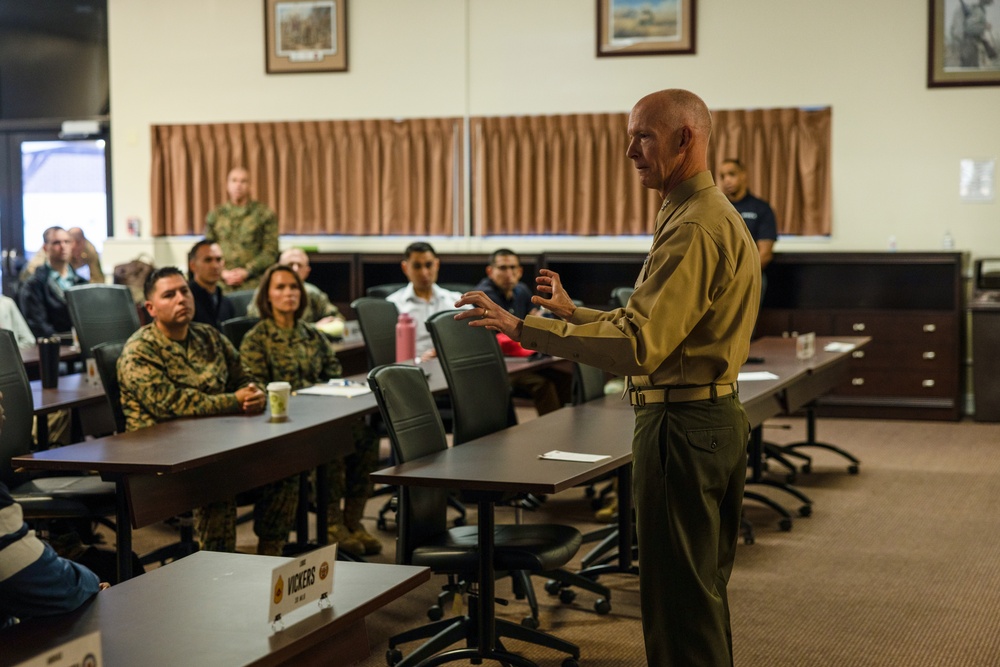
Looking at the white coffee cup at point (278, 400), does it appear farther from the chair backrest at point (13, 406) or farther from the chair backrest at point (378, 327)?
the chair backrest at point (378, 327)

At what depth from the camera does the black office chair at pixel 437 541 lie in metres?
3.48

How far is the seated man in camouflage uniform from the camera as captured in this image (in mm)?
4281

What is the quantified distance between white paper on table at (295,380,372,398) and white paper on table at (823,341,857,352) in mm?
2948

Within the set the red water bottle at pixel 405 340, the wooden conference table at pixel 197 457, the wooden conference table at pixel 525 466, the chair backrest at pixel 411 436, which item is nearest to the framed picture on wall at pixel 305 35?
the red water bottle at pixel 405 340

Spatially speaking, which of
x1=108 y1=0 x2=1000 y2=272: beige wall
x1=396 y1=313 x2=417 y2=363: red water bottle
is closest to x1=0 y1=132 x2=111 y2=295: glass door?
x1=108 y1=0 x2=1000 y2=272: beige wall

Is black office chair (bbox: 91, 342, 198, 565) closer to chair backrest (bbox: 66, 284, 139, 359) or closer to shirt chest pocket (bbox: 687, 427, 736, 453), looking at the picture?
chair backrest (bbox: 66, 284, 139, 359)

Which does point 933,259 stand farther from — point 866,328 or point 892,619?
point 892,619

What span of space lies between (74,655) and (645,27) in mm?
8714

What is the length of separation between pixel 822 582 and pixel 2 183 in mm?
9225

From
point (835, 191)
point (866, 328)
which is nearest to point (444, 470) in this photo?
point (866, 328)

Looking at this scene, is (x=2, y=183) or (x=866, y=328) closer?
(x=866, y=328)

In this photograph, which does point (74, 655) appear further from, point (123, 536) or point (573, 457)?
point (123, 536)

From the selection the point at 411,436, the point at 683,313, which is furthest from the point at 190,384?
the point at 683,313

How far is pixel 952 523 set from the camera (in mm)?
5566
